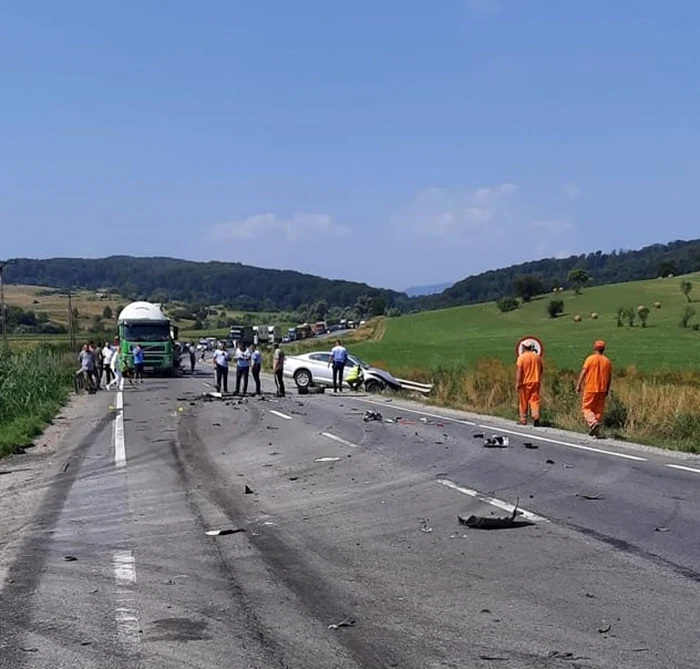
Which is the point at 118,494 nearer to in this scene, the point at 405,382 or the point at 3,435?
the point at 3,435

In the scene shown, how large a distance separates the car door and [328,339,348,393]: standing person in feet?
8.43

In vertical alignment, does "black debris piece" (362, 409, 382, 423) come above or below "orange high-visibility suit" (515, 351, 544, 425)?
below

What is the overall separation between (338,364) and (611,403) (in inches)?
614

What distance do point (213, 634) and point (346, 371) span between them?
3145 cm

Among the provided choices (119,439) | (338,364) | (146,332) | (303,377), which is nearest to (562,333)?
(146,332)

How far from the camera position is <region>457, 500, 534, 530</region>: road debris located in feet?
31.8

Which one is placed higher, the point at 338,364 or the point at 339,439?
the point at 338,364

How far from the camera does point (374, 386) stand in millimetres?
36812

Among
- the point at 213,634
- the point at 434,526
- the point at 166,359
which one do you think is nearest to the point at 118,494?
the point at 434,526

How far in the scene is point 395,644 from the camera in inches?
235

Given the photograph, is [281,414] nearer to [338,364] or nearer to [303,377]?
[338,364]

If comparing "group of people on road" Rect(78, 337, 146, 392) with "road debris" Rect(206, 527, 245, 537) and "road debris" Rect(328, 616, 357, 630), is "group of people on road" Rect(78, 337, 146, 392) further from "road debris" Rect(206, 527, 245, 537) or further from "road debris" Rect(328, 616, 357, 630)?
"road debris" Rect(328, 616, 357, 630)

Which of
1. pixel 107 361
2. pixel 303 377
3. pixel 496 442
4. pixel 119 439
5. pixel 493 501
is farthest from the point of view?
pixel 107 361

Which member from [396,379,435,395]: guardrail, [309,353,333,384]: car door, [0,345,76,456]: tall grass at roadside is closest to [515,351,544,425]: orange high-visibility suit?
[0,345,76,456]: tall grass at roadside
